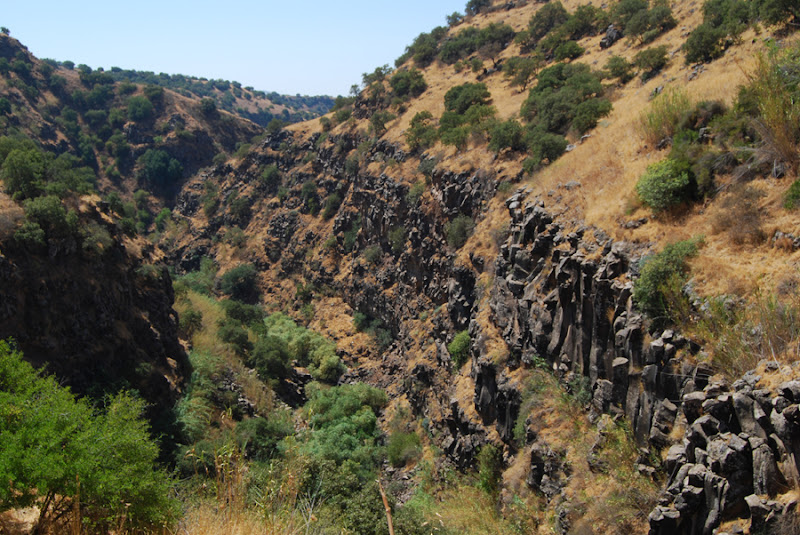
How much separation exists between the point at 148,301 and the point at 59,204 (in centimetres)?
656

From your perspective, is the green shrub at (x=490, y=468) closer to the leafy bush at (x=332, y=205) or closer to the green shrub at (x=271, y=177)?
the leafy bush at (x=332, y=205)

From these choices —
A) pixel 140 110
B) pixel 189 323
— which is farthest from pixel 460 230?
pixel 140 110

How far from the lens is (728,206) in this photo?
34.7 ft

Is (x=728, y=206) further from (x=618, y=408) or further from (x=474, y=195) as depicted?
(x=474, y=195)

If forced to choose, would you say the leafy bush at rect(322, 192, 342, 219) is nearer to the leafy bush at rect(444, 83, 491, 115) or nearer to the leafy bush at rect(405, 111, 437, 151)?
the leafy bush at rect(405, 111, 437, 151)

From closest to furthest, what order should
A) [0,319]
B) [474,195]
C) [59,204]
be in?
1. [0,319]
2. [59,204]
3. [474,195]

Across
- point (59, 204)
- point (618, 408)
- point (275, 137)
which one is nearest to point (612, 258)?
point (618, 408)

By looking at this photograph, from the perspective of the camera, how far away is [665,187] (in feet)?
39.4

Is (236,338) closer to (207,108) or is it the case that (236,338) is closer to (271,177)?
(271,177)

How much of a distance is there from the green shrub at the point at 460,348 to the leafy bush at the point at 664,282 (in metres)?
10.0

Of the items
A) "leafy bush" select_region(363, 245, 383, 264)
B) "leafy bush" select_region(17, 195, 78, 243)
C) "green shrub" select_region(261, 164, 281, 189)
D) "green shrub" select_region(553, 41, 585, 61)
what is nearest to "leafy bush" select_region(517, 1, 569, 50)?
"green shrub" select_region(553, 41, 585, 61)

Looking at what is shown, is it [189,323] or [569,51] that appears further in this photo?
[569,51]

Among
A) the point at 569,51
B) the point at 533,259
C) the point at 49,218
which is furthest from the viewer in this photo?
the point at 569,51

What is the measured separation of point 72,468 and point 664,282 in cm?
1113
